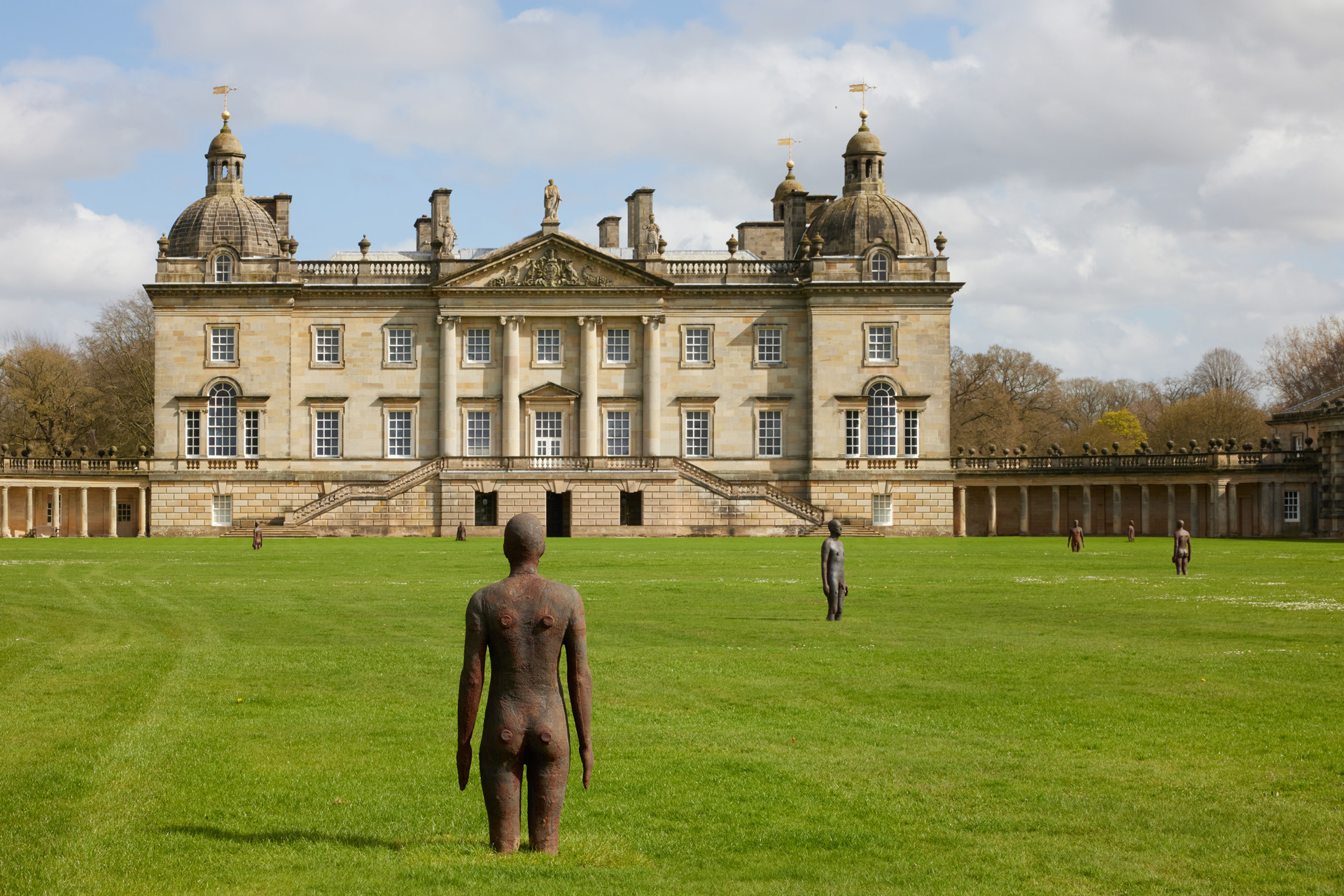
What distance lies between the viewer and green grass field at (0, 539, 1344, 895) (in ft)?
31.0

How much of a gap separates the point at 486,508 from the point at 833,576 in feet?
144

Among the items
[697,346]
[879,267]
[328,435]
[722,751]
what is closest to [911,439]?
[879,267]

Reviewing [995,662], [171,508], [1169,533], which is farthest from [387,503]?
[995,662]

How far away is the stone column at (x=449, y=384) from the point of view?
224 feet

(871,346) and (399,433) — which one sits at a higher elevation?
(871,346)

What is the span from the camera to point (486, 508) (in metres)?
66.1

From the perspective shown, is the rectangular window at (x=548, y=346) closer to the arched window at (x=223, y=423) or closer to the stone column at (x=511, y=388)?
the stone column at (x=511, y=388)

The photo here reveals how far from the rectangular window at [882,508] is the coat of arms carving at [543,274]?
619 inches

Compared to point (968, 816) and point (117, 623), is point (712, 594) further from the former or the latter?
point (968, 816)

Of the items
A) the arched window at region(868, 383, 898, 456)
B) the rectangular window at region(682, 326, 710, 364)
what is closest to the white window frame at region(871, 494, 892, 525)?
the arched window at region(868, 383, 898, 456)

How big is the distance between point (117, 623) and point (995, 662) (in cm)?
1321

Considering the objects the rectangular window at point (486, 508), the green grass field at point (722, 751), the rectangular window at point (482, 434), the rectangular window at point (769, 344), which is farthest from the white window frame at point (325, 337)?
the green grass field at point (722, 751)

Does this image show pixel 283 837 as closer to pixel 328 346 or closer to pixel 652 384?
pixel 652 384

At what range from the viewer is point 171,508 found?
222 feet
